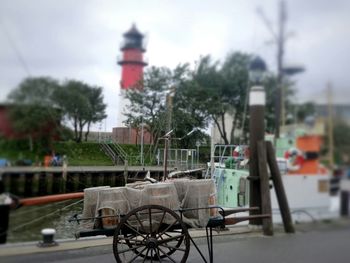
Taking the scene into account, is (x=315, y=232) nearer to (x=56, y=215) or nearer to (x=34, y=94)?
(x=56, y=215)

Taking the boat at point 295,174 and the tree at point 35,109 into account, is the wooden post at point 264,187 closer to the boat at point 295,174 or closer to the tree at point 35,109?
the boat at point 295,174

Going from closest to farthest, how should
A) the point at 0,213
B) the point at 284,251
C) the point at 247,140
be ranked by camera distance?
the point at 0,213, the point at 284,251, the point at 247,140

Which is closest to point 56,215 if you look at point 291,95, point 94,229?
point 94,229

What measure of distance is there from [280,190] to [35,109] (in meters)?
2.94

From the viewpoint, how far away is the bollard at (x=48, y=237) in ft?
8.71

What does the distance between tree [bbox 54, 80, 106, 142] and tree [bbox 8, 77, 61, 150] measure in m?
0.08

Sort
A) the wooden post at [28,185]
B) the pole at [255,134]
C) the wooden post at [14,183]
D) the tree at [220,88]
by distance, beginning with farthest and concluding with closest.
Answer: the pole at [255,134] → the tree at [220,88] → the wooden post at [28,185] → the wooden post at [14,183]

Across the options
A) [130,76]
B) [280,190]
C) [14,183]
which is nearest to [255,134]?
[280,190]

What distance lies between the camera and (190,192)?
264cm

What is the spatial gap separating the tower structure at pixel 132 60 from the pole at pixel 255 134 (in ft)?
3.79

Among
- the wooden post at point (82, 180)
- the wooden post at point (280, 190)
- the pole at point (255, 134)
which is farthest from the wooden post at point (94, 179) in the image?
the wooden post at point (280, 190)

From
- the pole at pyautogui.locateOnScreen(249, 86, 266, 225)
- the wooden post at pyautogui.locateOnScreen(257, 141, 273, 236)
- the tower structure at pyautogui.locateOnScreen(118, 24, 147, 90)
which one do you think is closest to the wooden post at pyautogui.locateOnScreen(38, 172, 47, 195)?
the tower structure at pyautogui.locateOnScreen(118, 24, 147, 90)

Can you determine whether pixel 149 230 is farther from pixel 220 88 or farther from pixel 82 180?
pixel 220 88

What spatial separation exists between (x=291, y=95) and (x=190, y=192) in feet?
3.75
